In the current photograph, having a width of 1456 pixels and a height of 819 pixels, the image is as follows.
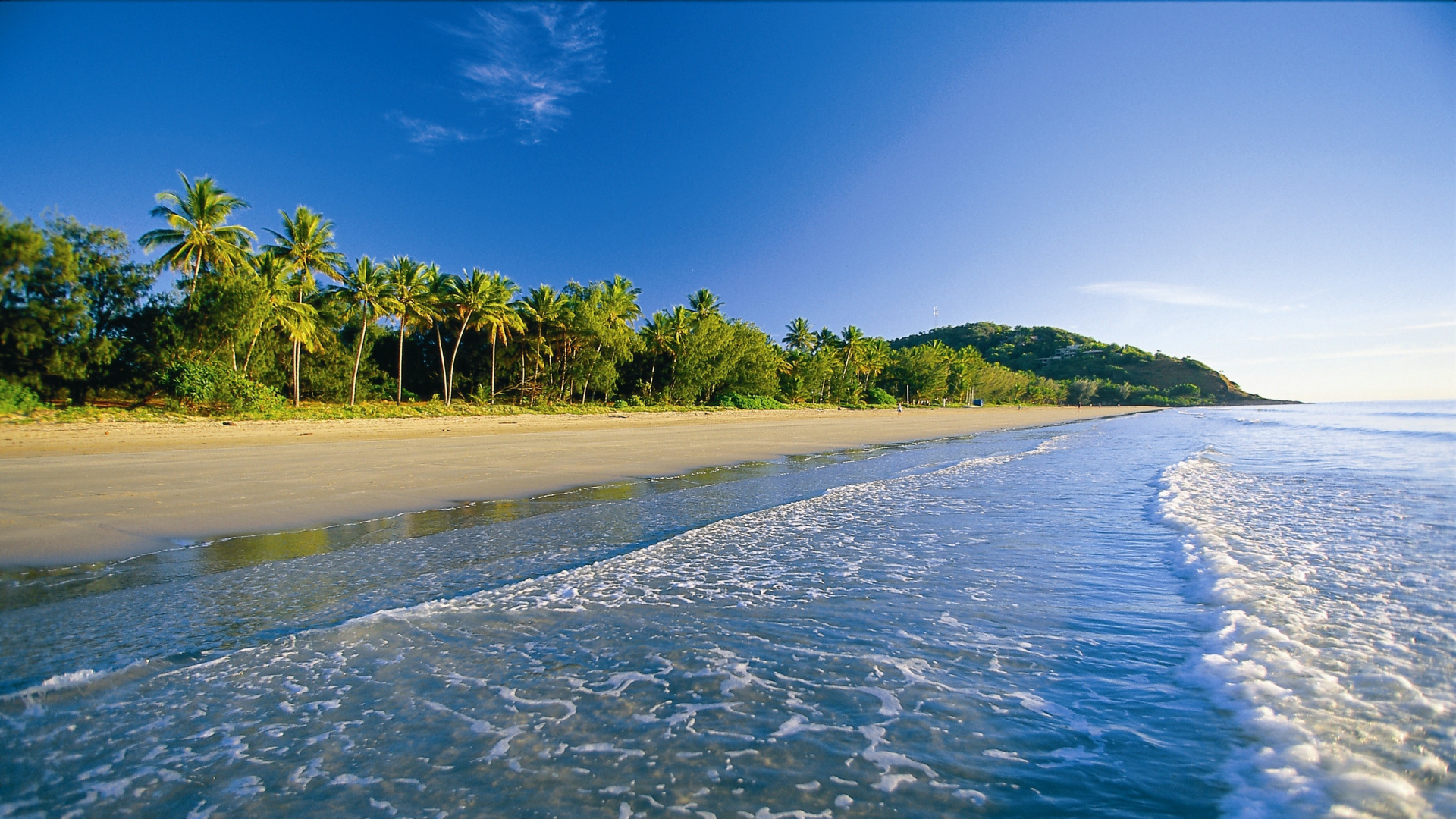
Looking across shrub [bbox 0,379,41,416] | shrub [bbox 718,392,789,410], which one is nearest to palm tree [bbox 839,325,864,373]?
shrub [bbox 718,392,789,410]

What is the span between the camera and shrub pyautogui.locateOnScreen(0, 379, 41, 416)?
18.9m

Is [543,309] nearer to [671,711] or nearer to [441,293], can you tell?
[441,293]

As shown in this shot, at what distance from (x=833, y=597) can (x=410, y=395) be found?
1697 inches

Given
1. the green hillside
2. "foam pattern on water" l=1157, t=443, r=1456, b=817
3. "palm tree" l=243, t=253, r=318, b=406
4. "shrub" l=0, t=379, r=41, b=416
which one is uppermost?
the green hillside

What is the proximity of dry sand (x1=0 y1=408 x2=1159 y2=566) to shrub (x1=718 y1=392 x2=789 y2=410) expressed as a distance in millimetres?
25407

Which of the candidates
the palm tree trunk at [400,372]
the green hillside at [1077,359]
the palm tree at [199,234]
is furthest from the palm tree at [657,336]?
the green hillside at [1077,359]

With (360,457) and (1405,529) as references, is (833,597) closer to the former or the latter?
(1405,529)

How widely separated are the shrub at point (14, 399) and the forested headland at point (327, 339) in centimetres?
7

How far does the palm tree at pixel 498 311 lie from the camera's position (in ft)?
123

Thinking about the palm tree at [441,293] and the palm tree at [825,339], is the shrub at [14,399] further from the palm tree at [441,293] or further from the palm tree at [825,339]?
the palm tree at [825,339]

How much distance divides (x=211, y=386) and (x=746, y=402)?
3492cm

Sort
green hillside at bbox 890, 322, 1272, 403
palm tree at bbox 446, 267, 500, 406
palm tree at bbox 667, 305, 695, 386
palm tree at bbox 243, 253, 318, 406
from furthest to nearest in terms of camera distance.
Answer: green hillside at bbox 890, 322, 1272, 403, palm tree at bbox 667, 305, 695, 386, palm tree at bbox 446, 267, 500, 406, palm tree at bbox 243, 253, 318, 406

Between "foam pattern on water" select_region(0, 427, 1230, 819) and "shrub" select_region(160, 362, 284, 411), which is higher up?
"shrub" select_region(160, 362, 284, 411)

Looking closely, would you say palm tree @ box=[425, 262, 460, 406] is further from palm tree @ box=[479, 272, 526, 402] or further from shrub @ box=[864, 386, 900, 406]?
shrub @ box=[864, 386, 900, 406]
